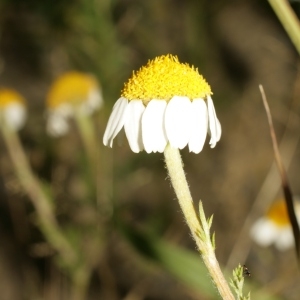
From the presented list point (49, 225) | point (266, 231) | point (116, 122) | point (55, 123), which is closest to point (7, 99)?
point (55, 123)

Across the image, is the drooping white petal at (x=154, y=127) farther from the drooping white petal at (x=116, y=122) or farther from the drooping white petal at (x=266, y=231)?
the drooping white petal at (x=266, y=231)

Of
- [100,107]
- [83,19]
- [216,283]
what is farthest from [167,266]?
[83,19]

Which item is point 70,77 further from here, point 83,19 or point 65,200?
point 65,200

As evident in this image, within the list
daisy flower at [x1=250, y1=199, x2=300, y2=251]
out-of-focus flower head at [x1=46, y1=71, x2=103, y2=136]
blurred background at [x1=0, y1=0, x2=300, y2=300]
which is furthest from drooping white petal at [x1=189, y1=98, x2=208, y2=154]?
out-of-focus flower head at [x1=46, y1=71, x2=103, y2=136]

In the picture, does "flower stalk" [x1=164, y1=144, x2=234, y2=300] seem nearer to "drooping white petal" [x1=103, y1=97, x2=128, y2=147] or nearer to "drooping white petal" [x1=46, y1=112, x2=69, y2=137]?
"drooping white petal" [x1=103, y1=97, x2=128, y2=147]

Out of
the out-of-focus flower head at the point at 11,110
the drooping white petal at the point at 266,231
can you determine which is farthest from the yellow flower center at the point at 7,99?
the drooping white petal at the point at 266,231

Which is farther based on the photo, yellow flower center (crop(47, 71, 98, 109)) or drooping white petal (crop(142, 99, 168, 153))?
yellow flower center (crop(47, 71, 98, 109))

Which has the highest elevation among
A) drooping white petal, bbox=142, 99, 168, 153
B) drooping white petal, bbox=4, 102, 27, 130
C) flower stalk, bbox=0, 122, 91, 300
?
drooping white petal, bbox=4, 102, 27, 130
